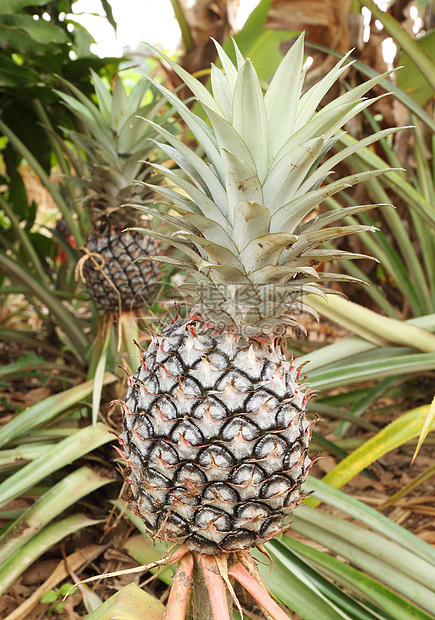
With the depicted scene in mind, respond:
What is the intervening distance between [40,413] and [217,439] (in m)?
0.62

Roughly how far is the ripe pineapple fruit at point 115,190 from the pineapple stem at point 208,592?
0.82 meters

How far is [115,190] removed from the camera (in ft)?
4.92

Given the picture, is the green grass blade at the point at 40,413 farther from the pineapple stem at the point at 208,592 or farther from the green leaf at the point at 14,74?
the green leaf at the point at 14,74

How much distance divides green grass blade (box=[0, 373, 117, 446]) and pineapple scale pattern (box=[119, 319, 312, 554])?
0.46m

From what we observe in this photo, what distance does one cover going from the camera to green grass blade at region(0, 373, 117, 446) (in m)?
1.10

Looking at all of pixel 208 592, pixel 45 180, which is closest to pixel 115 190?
pixel 45 180

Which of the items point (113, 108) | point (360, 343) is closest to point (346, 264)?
point (360, 343)

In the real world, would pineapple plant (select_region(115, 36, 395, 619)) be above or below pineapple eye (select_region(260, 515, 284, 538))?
above

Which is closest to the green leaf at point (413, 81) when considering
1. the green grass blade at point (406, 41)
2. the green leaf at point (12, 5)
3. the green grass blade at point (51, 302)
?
the green grass blade at point (406, 41)

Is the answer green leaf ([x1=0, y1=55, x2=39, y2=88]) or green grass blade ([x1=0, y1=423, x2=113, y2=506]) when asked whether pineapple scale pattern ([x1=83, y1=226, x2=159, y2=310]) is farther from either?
green leaf ([x1=0, y1=55, x2=39, y2=88])

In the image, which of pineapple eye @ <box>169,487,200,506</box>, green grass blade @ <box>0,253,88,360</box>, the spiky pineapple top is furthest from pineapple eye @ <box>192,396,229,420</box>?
green grass blade @ <box>0,253,88,360</box>

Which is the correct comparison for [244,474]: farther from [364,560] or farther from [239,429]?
[364,560]

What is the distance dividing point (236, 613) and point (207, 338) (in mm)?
618

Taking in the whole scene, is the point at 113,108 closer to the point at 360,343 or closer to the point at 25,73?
the point at 25,73
